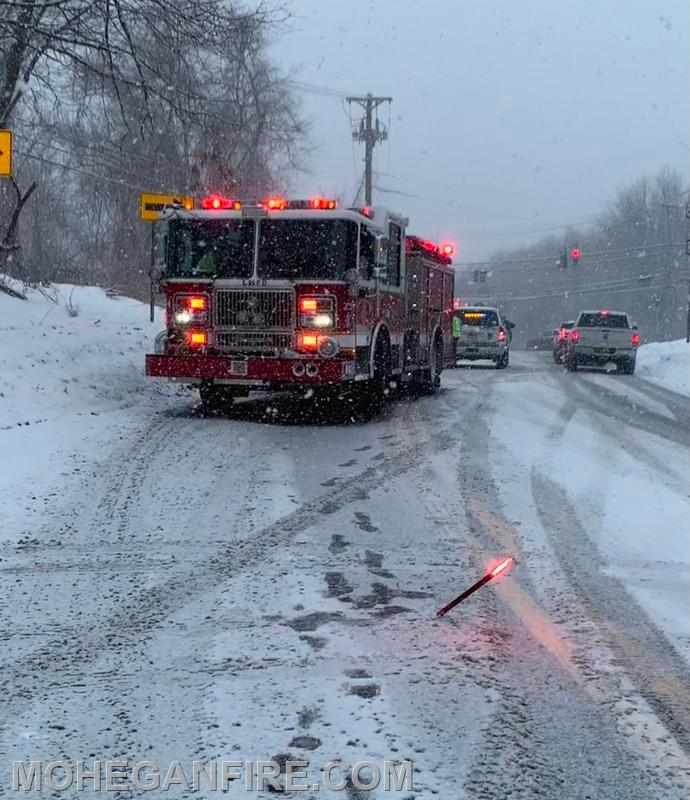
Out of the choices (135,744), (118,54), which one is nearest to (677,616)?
(135,744)

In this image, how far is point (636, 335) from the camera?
29.5 meters

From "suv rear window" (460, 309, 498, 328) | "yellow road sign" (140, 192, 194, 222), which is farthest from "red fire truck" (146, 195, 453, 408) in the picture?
"suv rear window" (460, 309, 498, 328)

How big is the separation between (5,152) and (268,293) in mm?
3493

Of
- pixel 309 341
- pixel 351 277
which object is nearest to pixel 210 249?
pixel 309 341

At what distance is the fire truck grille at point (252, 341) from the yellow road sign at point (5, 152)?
3259 mm

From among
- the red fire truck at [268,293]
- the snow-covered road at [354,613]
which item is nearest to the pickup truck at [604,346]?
the red fire truck at [268,293]

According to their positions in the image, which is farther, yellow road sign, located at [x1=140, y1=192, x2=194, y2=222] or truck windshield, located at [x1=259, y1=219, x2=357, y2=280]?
yellow road sign, located at [x1=140, y1=192, x2=194, y2=222]

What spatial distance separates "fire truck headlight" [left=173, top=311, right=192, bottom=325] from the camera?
12875mm

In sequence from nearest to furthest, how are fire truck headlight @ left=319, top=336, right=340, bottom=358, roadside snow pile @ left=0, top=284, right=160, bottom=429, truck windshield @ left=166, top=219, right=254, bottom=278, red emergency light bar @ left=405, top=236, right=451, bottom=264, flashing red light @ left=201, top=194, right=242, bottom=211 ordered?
roadside snow pile @ left=0, top=284, right=160, bottom=429 < fire truck headlight @ left=319, top=336, right=340, bottom=358 < truck windshield @ left=166, top=219, right=254, bottom=278 < flashing red light @ left=201, top=194, right=242, bottom=211 < red emergency light bar @ left=405, top=236, right=451, bottom=264

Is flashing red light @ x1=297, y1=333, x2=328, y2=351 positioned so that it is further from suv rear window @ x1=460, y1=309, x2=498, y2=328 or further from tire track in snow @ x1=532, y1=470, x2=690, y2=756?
suv rear window @ x1=460, y1=309, x2=498, y2=328

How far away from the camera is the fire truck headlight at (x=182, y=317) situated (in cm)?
1288

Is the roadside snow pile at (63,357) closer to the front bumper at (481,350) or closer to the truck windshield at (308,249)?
the truck windshield at (308,249)

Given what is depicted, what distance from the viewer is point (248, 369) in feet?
41.3

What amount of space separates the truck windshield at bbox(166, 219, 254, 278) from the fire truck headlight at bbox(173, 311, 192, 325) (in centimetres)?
49
